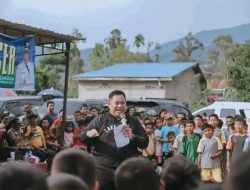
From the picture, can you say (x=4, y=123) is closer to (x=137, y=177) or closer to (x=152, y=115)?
(x=152, y=115)

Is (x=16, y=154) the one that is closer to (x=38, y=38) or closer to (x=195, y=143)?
(x=38, y=38)

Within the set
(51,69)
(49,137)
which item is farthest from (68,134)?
(51,69)

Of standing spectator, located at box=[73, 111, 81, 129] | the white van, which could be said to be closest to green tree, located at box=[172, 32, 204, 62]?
the white van

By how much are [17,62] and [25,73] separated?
0.27 metres

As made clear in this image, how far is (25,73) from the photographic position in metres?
9.72

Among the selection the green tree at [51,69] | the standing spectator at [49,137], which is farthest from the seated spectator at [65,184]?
the green tree at [51,69]

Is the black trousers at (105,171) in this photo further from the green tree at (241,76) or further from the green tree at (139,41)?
the green tree at (139,41)

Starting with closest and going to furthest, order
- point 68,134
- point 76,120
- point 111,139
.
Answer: point 111,139
point 68,134
point 76,120

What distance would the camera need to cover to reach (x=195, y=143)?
9.42m

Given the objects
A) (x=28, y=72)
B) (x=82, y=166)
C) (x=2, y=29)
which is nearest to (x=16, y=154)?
(x=28, y=72)

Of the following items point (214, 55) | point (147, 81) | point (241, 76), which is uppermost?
point (214, 55)

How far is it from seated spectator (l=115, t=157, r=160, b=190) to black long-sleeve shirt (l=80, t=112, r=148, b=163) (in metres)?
2.63

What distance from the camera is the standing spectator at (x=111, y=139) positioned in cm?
547

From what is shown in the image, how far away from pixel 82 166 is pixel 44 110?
12320 millimetres
